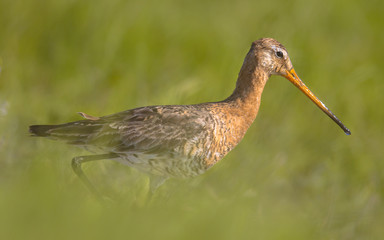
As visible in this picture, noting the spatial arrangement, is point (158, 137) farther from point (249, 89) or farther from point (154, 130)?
point (249, 89)

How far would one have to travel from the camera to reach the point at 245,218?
2.34 m

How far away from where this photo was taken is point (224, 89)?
616cm

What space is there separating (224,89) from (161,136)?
2214mm

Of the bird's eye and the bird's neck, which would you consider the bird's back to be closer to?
the bird's neck

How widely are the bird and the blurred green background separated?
0.15m

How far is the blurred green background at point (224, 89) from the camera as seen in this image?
465 centimetres

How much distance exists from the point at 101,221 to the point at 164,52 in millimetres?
5535

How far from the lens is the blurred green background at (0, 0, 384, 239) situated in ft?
15.3

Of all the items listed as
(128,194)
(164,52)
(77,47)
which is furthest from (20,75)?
(128,194)

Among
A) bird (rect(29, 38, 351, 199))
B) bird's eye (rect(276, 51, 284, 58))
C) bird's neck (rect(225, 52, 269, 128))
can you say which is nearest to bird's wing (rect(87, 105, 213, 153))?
bird (rect(29, 38, 351, 199))

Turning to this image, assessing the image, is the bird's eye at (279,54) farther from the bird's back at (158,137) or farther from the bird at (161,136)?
the bird's back at (158,137)

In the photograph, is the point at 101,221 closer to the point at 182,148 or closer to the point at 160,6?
the point at 182,148

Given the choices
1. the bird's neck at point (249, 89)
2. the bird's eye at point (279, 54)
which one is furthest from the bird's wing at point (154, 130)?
the bird's eye at point (279, 54)

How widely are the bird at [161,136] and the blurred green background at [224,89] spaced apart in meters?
0.15
